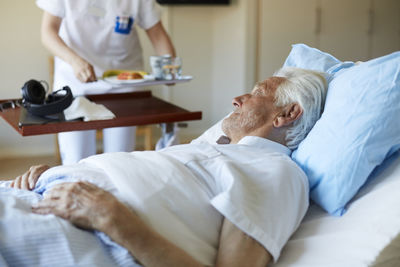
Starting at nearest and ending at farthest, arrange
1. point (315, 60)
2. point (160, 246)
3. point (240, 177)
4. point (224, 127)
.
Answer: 1. point (160, 246)
2. point (240, 177)
3. point (224, 127)
4. point (315, 60)

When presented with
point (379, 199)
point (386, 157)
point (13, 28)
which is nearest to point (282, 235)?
point (379, 199)

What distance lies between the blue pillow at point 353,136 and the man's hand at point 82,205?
0.52 metres

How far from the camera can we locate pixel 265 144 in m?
1.50

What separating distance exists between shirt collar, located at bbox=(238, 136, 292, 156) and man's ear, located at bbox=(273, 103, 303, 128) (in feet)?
0.19

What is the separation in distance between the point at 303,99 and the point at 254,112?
142 millimetres

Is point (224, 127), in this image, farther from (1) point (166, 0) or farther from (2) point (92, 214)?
(1) point (166, 0)

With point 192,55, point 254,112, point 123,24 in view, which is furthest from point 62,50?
point 192,55

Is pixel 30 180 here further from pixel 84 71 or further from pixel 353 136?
pixel 84 71

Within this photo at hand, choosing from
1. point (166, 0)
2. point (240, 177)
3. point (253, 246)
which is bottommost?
point (253, 246)

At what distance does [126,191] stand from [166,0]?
3201mm

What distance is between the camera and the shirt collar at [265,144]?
149 cm

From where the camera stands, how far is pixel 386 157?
1405 millimetres

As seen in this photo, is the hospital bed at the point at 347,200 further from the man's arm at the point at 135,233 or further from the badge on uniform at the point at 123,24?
the badge on uniform at the point at 123,24

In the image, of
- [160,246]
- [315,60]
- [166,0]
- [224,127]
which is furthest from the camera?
[166,0]
